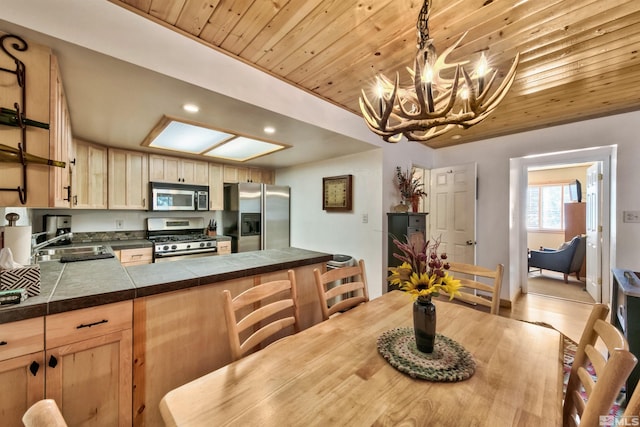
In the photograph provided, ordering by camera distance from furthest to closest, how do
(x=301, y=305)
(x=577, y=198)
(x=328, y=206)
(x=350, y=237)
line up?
(x=577, y=198) < (x=328, y=206) < (x=350, y=237) < (x=301, y=305)

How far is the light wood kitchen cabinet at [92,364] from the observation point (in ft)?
3.66

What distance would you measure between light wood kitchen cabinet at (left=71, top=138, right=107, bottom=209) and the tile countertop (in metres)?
1.46

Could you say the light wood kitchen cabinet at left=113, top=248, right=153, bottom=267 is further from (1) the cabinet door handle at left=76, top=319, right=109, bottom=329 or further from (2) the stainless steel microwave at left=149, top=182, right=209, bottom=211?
(1) the cabinet door handle at left=76, top=319, right=109, bottom=329

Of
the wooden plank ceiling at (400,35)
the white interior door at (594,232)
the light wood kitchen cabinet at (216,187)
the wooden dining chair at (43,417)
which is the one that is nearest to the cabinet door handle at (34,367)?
the wooden dining chair at (43,417)

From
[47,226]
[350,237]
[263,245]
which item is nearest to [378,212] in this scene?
[350,237]

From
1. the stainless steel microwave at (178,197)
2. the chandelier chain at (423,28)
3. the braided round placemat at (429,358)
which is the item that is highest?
the chandelier chain at (423,28)

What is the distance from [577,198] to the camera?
17.0 ft

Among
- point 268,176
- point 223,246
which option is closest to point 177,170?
point 223,246

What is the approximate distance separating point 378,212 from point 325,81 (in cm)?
169

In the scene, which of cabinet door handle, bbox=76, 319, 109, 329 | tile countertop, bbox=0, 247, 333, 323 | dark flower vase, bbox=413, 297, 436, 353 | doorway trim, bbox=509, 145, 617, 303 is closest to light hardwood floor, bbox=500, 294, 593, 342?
doorway trim, bbox=509, 145, 617, 303

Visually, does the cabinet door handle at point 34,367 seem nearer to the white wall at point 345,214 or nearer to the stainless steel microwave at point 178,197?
the stainless steel microwave at point 178,197

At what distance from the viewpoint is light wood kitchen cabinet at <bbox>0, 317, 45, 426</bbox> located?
101 cm

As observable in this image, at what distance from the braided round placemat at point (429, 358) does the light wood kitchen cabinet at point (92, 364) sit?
1.28 metres

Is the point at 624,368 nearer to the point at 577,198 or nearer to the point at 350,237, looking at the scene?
the point at 350,237
